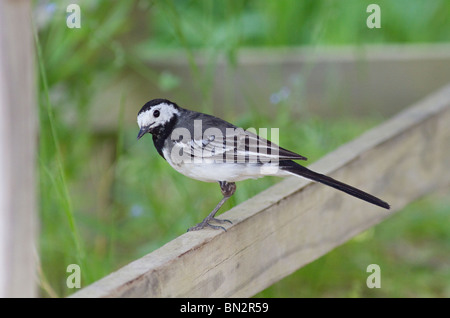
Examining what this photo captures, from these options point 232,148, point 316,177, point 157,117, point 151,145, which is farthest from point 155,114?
point 151,145

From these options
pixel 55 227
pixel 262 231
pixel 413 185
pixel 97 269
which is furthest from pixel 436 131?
pixel 55 227

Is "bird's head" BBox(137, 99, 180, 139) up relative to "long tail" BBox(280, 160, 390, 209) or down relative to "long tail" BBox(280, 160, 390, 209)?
up

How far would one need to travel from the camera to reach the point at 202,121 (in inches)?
43.3

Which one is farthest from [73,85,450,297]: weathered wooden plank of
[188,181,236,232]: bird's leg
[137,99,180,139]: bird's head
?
[137,99,180,139]: bird's head

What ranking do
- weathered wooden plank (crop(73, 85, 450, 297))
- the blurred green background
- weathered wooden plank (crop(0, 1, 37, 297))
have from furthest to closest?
the blurred green background → weathered wooden plank (crop(0, 1, 37, 297)) → weathered wooden plank (crop(73, 85, 450, 297))

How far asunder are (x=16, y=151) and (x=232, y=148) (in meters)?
0.34

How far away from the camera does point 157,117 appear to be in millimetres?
1052

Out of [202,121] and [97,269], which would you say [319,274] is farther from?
[202,121]

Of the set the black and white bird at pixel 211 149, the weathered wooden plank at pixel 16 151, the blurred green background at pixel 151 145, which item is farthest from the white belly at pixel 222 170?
the blurred green background at pixel 151 145

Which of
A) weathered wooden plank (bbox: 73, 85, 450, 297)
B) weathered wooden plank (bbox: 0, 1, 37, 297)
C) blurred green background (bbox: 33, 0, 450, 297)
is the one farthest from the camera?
blurred green background (bbox: 33, 0, 450, 297)

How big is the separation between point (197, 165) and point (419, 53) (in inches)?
51.1

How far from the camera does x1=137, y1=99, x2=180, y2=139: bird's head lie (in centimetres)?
101

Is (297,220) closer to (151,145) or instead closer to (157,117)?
(157,117)

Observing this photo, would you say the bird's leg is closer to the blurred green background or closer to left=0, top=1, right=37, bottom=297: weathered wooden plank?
left=0, top=1, right=37, bottom=297: weathered wooden plank
